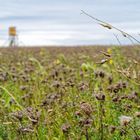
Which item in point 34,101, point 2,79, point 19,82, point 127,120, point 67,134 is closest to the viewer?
point 127,120

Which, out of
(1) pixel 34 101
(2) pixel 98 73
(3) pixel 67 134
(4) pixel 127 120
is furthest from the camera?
(1) pixel 34 101

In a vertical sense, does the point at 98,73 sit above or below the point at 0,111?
above

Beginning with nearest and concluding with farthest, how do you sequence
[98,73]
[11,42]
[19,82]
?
[98,73], [19,82], [11,42]

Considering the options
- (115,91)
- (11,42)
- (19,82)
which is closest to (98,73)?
(115,91)

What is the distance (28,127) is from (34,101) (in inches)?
89.4

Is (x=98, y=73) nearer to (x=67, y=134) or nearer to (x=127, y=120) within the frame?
(x=67, y=134)

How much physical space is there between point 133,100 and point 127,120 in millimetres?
1550

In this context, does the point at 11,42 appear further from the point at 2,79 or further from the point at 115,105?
the point at 115,105

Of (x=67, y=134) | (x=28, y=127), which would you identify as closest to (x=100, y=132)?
(x=67, y=134)

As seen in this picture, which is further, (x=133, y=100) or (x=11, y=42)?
(x=11, y=42)

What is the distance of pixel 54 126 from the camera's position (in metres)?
4.55

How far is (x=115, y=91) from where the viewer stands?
4652 millimetres

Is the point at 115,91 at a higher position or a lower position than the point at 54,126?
higher

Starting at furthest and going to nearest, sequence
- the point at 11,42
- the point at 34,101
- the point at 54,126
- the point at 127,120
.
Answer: the point at 11,42
the point at 34,101
the point at 54,126
the point at 127,120
